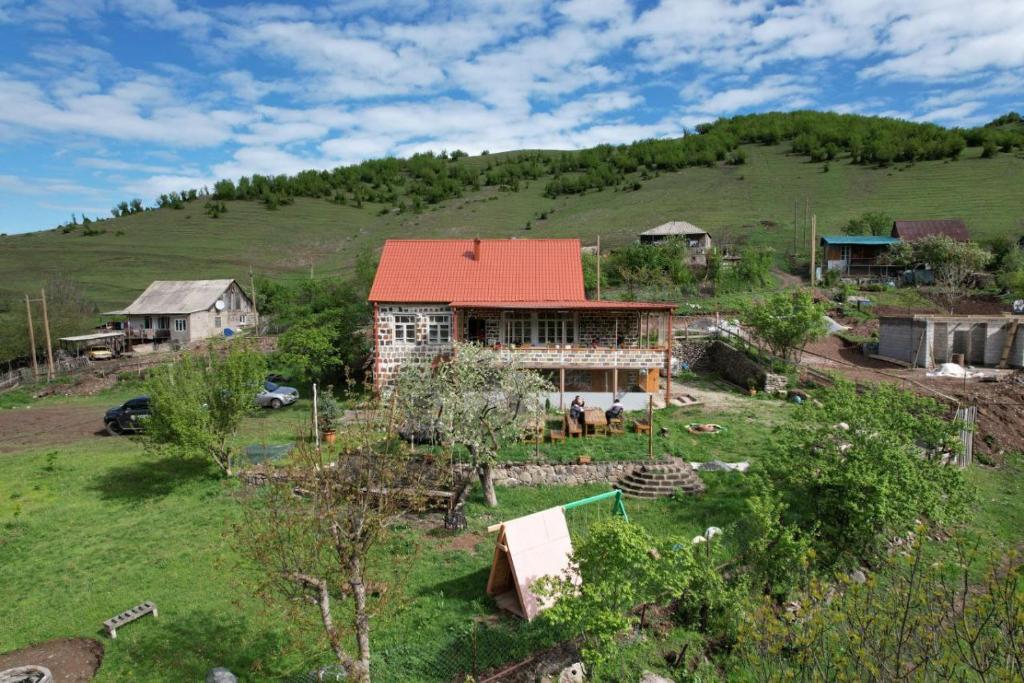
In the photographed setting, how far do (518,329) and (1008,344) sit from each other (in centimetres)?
2269

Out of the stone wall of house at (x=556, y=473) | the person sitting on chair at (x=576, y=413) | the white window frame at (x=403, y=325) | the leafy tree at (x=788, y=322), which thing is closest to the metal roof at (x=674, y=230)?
the leafy tree at (x=788, y=322)

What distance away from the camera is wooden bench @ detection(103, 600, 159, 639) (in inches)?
413

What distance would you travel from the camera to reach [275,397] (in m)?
26.6

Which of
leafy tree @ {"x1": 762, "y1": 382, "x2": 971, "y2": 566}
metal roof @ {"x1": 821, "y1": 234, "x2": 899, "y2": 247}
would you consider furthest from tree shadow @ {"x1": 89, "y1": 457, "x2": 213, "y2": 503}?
metal roof @ {"x1": 821, "y1": 234, "x2": 899, "y2": 247}

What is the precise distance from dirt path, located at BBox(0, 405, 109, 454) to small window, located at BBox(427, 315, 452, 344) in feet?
45.8

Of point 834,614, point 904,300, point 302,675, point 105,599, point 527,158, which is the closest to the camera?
point 834,614

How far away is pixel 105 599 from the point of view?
11672 millimetres

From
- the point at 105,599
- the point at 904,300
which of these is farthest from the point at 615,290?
the point at 105,599

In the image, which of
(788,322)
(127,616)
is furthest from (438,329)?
(127,616)

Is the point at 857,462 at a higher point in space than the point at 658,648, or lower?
higher

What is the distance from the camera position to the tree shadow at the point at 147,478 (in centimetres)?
1695

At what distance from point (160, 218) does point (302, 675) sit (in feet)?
368

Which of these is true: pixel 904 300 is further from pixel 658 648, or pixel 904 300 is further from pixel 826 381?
pixel 658 648

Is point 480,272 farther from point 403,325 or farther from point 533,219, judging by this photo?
point 533,219
